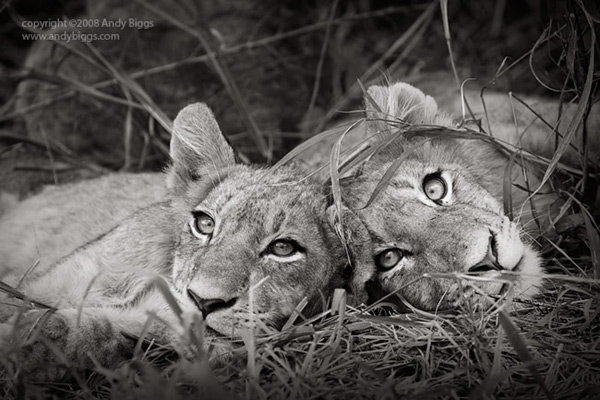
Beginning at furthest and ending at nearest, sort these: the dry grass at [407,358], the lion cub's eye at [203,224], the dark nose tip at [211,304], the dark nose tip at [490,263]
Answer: the lion cub's eye at [203,224]
the dark nose tip at [490,263]
the dark nose tip at [211,304]
the dry grass at [407,358]

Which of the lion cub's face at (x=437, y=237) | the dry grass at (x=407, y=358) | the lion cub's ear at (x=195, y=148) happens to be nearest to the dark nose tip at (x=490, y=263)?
the lion cub's face at (x=437, y=237)

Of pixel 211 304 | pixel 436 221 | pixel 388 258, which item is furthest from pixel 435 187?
pixel 211 304

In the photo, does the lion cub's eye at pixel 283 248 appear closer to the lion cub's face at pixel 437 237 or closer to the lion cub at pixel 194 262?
the lion cub at pixel 194 262

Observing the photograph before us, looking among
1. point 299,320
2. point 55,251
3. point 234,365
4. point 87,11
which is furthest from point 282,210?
point 87,11

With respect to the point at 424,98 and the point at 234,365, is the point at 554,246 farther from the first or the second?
the point at 234,365

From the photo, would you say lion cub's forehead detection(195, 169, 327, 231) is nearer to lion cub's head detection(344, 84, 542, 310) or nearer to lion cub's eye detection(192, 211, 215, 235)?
lion cub's eye detection(192, 211, 215, 235)

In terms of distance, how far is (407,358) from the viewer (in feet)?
7.80

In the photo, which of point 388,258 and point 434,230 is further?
point 388,258

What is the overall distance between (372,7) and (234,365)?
4756mm

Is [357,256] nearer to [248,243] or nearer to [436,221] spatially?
[436,221]

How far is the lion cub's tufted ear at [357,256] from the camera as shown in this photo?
9.24 feet

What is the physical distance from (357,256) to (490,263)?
1.83 feet

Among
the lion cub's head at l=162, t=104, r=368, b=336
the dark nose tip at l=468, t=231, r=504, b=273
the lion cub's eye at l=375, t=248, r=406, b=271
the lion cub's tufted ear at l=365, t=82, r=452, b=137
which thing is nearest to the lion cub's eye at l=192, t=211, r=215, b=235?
the lion cub's head at l=162, t=104, r=368, b=336

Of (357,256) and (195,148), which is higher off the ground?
(195,148)
